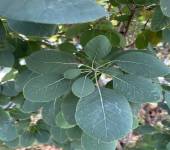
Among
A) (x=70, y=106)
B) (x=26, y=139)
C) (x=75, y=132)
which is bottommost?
(x=26, y=139)

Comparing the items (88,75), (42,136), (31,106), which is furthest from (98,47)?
(42,136)

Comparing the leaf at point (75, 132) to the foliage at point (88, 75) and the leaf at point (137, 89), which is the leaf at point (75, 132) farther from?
the leaf at point (137, 89)

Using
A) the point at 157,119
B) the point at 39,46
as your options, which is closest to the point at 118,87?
the point at 39,46

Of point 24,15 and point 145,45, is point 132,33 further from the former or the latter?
point 24,15

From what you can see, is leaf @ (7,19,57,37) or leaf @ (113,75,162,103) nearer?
leaf @ (7,19,57,37)

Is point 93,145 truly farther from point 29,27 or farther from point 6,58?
point 29,27

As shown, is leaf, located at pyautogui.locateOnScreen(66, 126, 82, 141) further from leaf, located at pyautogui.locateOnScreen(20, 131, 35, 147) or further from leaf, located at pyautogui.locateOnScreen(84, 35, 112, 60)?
leaf, located at pyautogui.locateOnScreen(20, 131, 35, 147)

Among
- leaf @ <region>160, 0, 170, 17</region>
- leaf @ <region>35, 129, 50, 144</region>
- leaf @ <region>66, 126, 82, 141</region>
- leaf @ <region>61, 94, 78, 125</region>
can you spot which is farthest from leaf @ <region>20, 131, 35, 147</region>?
leaf @ <region>160, 0, 170, 17</region>
